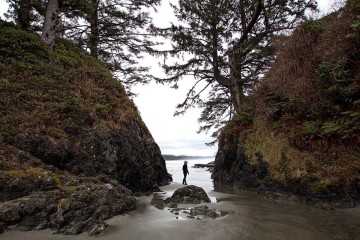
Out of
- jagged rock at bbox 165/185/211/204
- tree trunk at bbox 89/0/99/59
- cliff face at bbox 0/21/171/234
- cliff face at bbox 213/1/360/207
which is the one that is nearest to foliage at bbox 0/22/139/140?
cliff face at bbox 0/21/171/234

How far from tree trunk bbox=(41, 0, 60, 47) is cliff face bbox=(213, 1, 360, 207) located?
37.1 feet

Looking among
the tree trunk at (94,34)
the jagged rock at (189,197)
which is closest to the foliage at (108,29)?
the tree trunk at (94,34)

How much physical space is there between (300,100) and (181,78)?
33.6 feet

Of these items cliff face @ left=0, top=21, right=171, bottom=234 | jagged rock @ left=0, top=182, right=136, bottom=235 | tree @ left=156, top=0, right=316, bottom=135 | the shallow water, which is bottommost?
the shallow water

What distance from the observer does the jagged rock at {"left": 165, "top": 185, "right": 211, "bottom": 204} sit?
8.96m

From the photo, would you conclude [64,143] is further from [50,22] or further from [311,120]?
[50,22]

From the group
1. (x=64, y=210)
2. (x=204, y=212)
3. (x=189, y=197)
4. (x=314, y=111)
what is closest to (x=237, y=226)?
(x=204, y=212)

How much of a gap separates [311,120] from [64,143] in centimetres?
879

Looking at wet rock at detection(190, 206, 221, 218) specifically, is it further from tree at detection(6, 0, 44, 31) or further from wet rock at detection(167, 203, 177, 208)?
tree at detection(6, 0, 44, 31)

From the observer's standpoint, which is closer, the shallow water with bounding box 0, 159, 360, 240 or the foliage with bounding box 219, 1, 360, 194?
the shallow water with bounding box 0, 159, 360, 240

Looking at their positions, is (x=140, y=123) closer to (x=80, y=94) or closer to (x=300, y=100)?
(x=80, y=94)

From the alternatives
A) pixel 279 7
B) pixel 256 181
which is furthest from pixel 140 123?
pixel 279 7

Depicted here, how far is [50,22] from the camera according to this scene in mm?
14805

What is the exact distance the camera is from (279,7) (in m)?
15.9
